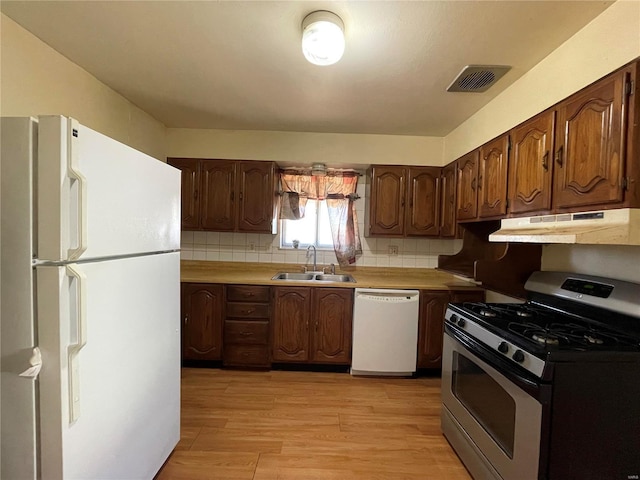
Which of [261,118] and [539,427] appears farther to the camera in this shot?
[261,118]

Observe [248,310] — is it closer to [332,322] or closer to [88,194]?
[332,322]

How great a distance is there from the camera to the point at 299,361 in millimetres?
2840

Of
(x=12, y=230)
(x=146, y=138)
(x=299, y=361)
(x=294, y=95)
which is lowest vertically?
(x=299, y=361)

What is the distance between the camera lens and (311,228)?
3486 mm

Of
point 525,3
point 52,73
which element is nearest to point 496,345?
point 525,3

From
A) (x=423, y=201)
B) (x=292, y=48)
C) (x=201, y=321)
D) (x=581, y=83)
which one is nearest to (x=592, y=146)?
(x=581, y=83)

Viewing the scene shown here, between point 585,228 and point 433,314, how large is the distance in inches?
65.0

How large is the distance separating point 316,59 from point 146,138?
1998mm

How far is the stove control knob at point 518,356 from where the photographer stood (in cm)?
126

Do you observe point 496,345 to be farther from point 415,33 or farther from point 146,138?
point 146,138

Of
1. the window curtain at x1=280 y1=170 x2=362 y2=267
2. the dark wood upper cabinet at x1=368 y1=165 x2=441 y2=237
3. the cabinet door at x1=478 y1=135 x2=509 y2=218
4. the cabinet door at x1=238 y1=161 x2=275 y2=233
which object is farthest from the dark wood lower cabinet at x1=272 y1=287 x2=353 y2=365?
the cabinet door at x1=478 y1=135 x2=509 y2=218

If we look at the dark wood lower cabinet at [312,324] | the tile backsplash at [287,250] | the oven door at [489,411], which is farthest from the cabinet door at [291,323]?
the oven door at [489,411]

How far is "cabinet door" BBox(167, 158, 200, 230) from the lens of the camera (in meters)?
3.11

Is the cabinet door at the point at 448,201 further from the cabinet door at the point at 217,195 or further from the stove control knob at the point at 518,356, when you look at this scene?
the cabinet door at the point at 217,195
